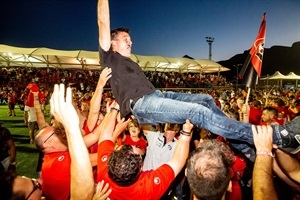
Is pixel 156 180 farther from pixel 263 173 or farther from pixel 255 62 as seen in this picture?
pixel 255 62

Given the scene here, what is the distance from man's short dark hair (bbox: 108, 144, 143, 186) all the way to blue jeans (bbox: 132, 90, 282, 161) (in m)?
0.78

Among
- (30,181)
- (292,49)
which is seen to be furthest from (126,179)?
(292,49)

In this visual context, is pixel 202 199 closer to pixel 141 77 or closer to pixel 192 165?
pixel 192 165

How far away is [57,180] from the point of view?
9.09 feet

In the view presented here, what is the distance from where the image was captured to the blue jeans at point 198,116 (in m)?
2.76

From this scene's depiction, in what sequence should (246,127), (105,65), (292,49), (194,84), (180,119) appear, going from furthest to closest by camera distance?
(292,49) < (194,84) < (105,65) < (180,119) < (246,127)

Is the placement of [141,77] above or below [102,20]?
below

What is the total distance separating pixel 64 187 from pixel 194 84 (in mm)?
30313

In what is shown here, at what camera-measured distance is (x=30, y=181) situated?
7.20 feet

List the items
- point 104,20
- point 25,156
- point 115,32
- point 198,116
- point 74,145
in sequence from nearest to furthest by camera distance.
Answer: point 74,145 → point 198,116 → point 104,20 → point 115,32 → point 25,156

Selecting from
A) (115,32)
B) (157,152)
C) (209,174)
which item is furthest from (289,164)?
(115,32)

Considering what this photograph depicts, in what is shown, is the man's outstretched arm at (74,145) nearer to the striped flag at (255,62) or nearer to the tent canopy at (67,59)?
the striped flag at (255,62)

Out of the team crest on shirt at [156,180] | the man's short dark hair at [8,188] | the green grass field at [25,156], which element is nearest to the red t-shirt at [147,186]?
the team crest on shirt at [156,180]

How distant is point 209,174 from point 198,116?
92cm
